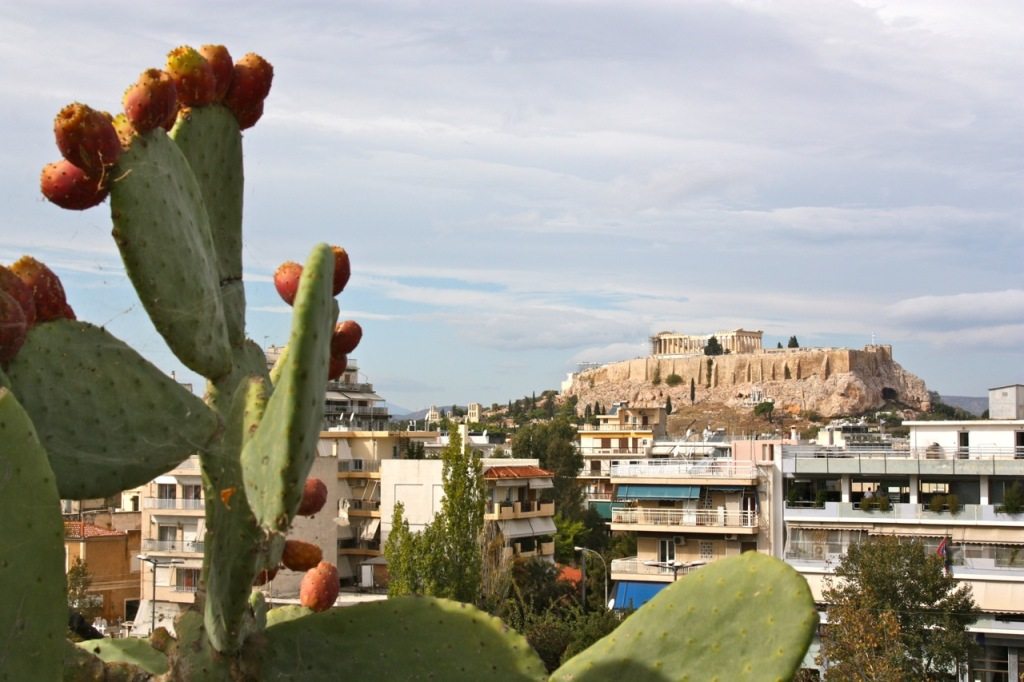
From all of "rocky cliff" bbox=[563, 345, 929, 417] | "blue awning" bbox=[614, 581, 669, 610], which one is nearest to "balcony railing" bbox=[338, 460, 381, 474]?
"blue awning" bbox=[614, 581, 669, 610]

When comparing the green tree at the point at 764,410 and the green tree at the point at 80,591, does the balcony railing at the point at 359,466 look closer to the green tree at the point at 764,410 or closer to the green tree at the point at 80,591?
the green tree at the point at 80,591

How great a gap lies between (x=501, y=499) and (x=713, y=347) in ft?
406

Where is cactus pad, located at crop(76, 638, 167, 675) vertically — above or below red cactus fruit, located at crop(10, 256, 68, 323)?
below

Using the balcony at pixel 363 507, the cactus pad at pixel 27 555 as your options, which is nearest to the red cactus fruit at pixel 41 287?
the cactus pad at pixel 27 555

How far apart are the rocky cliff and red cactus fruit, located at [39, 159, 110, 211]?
132m

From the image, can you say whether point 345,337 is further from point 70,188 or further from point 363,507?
point 363,507

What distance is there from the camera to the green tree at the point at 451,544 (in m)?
19.5

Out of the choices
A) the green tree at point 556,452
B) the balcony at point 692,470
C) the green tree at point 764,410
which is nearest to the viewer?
the balcony at point 692,470

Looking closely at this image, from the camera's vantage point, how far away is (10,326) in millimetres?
2062

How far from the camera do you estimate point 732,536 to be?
975 inches

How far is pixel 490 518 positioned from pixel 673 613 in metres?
27.1

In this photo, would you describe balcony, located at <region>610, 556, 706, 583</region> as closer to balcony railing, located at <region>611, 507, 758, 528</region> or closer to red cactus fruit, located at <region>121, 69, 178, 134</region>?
balcony railing, located at <region>611, 507, 758, 528</region>

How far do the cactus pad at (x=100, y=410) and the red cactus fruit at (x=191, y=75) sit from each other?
1.86ft

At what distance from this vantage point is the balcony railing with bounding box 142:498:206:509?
24688 millimetres
